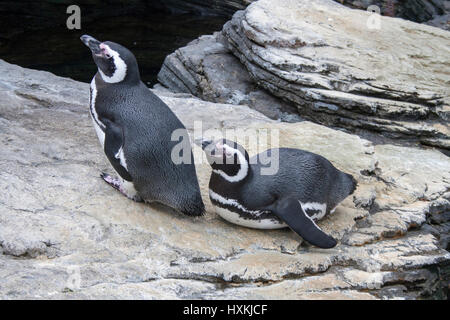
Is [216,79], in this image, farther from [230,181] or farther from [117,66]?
[230,181]

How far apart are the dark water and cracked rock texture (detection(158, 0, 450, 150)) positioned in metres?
1.30

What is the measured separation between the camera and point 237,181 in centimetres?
345

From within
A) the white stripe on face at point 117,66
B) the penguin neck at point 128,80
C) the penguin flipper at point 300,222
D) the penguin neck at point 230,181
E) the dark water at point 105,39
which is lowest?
the dark water at point 105,39

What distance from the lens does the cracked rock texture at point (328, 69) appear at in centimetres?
552

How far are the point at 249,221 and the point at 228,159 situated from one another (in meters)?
0.40

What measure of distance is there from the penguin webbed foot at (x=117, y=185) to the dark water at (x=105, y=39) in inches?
161

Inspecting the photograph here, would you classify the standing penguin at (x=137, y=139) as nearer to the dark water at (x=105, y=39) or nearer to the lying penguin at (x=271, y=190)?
the lying penguin at (x=271, y=190)

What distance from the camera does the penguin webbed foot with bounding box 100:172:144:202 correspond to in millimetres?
3635

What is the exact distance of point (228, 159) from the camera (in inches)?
132

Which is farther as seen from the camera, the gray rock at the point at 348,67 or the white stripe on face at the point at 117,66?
the gray rock at the point at 348,67

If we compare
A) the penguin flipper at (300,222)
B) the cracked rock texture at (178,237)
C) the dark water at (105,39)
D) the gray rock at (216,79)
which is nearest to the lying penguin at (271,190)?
the penguin flipper at (300,222)

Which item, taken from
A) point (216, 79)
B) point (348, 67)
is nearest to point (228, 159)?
point (348, 67)
